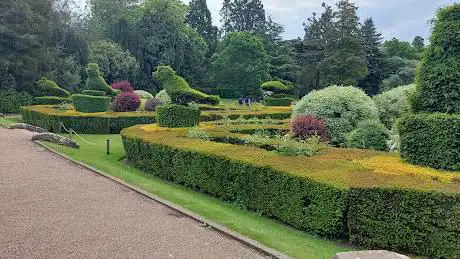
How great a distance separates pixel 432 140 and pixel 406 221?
2.31m

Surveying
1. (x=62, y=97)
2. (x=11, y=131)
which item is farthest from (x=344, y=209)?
(x=62, y=97)

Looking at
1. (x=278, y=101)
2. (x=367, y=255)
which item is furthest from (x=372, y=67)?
(x=367, y=255)

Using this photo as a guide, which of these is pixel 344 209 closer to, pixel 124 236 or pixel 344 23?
pixel 124 236

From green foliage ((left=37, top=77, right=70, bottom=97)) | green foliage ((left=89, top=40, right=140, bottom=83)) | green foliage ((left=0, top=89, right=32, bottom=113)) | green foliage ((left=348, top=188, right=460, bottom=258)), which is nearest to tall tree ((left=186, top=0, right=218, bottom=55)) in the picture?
green foliage ((left=89, top=40, right=140, bottom=83))

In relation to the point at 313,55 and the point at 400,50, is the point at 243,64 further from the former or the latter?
the point at 400,50

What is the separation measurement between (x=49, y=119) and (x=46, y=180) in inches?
550

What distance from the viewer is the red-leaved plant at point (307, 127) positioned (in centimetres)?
1474

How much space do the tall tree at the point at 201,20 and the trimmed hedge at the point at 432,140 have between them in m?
61.5

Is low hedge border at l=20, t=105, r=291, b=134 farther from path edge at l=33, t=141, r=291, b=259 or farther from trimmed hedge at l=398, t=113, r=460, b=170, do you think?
trimmed hedge at l=398, t=113, r=460, b=170

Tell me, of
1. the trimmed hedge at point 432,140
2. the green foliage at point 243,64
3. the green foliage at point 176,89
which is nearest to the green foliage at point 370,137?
the trimmed hedge at point 432,140

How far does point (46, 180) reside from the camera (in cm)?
1103

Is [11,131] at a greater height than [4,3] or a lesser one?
lesser

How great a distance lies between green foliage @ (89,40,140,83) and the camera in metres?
46.9

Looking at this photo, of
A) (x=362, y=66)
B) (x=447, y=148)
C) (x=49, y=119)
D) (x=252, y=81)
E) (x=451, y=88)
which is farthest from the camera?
(x=252, y=81)
